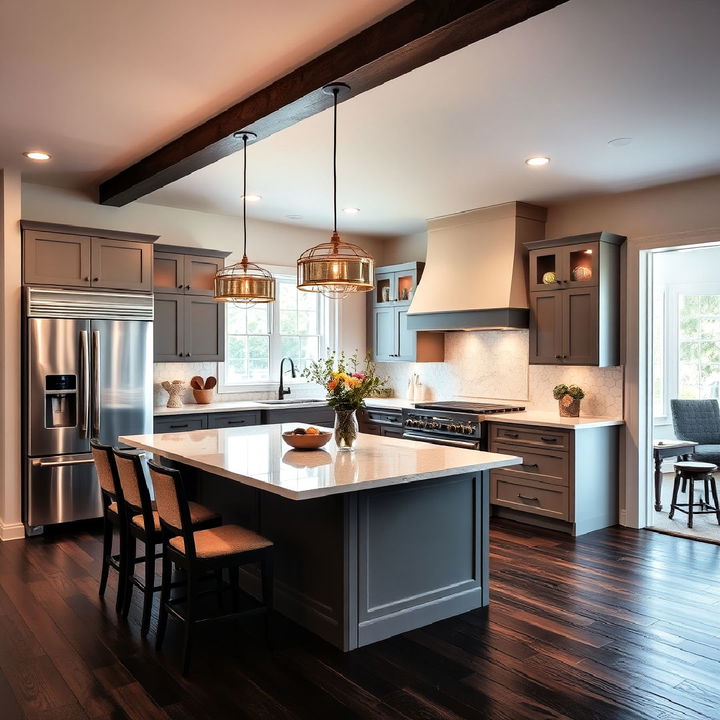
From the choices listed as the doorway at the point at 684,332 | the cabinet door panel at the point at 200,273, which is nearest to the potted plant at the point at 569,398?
the doorway at the point at 684,332

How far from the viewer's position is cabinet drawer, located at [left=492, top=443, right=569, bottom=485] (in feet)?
17.5

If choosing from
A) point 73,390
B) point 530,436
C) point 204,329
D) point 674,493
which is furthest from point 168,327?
point 674,493

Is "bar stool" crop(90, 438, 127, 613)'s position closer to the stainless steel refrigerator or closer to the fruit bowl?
the fruit bowl

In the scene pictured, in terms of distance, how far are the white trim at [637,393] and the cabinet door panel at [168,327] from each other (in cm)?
390

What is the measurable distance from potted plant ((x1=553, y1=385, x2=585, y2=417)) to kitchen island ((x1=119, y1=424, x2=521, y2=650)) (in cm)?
230

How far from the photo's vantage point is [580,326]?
5.58m

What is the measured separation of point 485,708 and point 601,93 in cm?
294

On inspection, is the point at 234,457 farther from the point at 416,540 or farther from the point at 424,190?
the point at 424,190

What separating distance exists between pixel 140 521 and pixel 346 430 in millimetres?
1219

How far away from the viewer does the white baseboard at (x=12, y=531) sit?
5137 millimetres

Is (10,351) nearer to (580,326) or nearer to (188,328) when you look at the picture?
(188,328)

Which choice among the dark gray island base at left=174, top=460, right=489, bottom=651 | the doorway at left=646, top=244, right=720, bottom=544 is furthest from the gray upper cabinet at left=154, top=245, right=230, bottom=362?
the doorway at left=646, top=244, right=720, bottom=544

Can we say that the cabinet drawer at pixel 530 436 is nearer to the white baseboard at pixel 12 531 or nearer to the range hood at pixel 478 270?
the range hood at pixel 478 270

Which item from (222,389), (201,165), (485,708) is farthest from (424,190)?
(485,708)
